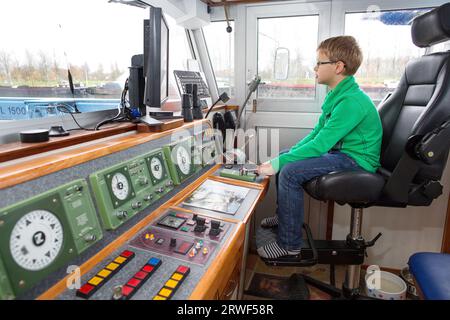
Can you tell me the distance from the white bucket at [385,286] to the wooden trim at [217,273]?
1.30m

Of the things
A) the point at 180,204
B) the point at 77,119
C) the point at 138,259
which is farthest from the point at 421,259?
the point at 77,119

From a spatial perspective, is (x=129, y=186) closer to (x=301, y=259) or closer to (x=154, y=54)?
(x=154, y=54)

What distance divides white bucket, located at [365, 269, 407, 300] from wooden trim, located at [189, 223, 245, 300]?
1.30 meters

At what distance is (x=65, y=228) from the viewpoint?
0.80 metres

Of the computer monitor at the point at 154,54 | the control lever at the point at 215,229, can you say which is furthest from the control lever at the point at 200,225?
the computer monitor at the point at 154,54

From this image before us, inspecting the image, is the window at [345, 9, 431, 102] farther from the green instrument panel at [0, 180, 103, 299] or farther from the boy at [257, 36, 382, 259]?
the green instrument panel at [0, 180, 103, 299]

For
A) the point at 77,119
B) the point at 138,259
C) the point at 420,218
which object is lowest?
the point at 420,218

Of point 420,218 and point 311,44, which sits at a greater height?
point 311,44

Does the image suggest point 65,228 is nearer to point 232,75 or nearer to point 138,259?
point 138,259

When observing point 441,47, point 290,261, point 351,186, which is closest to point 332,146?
point 351,186

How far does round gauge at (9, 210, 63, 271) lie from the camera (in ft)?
2.22

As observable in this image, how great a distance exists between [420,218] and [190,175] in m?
1.74

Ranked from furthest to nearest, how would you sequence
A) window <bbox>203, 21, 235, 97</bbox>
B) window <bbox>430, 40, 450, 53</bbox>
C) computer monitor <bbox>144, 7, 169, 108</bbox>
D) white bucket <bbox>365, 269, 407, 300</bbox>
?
window <bbox>203, 21, 235, 97</bbox> → window <bbox>430, 40, 450, 53</bbox> → white bucket <bbox>365, 269, 407, 300</bbox> → computer monitor <bbox>144, 7, 169, 108</bbox>

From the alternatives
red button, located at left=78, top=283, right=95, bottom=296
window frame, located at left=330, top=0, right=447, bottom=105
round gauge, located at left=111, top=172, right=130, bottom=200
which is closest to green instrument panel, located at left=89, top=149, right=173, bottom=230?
round gauge, located at left=111, top=172, right=130, bottom=200
